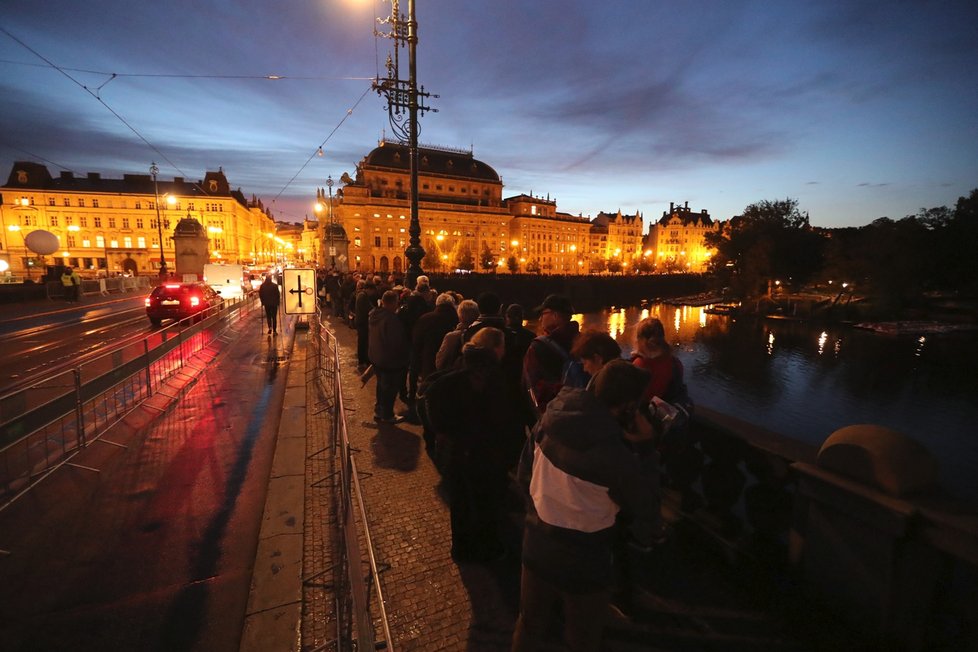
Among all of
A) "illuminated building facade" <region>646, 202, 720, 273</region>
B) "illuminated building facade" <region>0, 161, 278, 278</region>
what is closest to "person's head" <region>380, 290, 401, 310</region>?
"illuminated building facade" <region>0, 161, 278, 278</region>

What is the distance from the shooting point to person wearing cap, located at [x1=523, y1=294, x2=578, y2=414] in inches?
140

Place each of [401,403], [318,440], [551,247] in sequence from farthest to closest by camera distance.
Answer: [551,247] < [401,403] < [318,440]

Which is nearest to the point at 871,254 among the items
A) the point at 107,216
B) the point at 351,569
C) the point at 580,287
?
the point at 580,287

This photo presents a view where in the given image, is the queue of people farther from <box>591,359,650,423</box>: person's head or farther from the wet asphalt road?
the wet asphalt road

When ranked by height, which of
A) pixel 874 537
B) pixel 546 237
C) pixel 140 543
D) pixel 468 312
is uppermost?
pixel 546 237

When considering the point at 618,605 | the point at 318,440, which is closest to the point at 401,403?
the point at 318,440

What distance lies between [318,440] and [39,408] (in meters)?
3.59

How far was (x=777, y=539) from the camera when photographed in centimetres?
333

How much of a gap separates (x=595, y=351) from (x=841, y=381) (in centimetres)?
3394

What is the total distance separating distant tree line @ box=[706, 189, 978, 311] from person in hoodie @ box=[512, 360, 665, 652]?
6448 cm

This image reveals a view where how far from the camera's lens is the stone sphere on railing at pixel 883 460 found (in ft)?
8.00

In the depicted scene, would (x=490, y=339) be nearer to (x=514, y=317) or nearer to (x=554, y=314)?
(x=554, y=314)

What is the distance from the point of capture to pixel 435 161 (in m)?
107

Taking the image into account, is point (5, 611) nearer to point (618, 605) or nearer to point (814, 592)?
point (618, 605)
